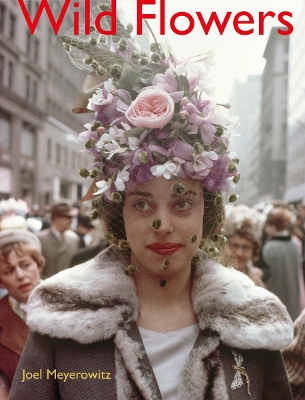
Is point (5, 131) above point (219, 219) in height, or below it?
above

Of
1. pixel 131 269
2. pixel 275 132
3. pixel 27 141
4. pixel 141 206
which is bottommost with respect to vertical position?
pixel 131 269

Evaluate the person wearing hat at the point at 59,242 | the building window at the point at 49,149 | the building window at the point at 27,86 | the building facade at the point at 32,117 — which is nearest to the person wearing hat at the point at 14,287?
the person wearing hat at the point at 59,242

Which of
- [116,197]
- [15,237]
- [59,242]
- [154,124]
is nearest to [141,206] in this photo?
[116,197]

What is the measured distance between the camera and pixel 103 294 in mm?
1888

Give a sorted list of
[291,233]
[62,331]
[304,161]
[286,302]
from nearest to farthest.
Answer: [62,331]
[286,302]
[291,233]
[304,161]

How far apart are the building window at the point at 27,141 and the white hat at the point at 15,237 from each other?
17.9 m

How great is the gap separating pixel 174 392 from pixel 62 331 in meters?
0.45

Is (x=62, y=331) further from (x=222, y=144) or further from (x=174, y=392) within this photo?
(x=222, y=144)

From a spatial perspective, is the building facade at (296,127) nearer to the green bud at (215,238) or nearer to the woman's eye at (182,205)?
the green bud at (215,238)

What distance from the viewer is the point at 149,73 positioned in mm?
1831

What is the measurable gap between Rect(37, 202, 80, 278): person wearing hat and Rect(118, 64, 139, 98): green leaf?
3.83m

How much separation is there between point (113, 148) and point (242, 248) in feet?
7.82

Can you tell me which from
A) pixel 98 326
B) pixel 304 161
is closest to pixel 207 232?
pixel 98 326

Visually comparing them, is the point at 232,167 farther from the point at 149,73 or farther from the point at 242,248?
the point at 242,248
